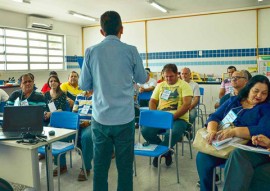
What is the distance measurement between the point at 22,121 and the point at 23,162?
0.34 m

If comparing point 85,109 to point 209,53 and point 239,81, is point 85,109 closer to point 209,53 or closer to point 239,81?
point 239,81

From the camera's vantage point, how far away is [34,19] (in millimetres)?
7199

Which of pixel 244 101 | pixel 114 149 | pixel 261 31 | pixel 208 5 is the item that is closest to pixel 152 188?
pixel 114 149

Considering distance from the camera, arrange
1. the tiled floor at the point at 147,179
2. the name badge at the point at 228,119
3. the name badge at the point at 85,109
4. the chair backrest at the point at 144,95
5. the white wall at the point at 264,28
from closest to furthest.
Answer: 1. the name badge at the point at 228,119
2. the tiled floor at the point at 147,179
3. the name badge at the point at 85,109
4. the chair backrest at the point at 144,95
5. the white wall at the point at 264,28

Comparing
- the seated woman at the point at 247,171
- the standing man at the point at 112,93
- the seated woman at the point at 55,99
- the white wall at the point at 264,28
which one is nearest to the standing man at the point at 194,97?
the seated woman at the point at 55,99

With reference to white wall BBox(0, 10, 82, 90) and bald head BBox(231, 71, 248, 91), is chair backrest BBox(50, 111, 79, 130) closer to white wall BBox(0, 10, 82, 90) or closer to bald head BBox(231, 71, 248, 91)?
bald head BBox(231, 71, 248, 91)

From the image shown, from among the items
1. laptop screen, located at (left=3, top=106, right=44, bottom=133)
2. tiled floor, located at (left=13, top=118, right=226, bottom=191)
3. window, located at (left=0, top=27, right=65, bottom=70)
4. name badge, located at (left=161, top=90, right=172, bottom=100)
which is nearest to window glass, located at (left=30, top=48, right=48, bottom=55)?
window, located at (left=0, top=27, right=65, bottom=70)

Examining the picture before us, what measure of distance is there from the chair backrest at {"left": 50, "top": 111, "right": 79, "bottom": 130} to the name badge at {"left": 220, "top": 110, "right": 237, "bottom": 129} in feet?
5.24

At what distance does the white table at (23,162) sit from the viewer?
2082 mm

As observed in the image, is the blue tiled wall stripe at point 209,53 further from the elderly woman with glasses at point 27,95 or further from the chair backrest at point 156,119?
the elderly woman with glasses at point 27,95

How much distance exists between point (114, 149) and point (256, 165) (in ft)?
3.57

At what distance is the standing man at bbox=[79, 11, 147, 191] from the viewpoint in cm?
184

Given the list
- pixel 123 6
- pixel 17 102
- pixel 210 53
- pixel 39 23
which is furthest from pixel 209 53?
pixel 17 102

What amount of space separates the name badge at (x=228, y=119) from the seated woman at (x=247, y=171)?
1.04 feet
